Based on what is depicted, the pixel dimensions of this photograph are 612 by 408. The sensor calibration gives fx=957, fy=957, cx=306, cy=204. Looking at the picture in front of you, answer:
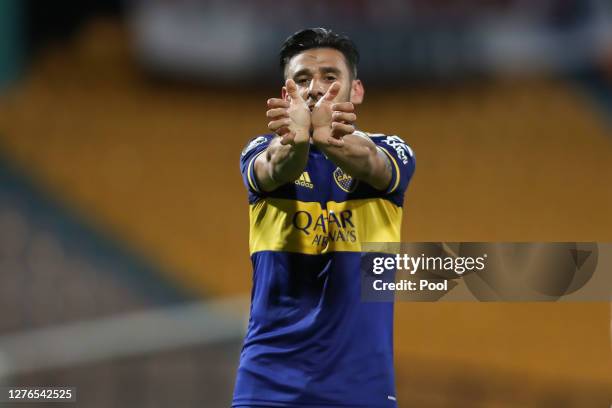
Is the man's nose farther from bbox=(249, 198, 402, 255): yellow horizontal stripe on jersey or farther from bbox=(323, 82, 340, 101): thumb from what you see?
bbox=(249, 198, 402, 255): yellow horizontal stripe on jersey

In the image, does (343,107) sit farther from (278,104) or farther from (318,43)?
(318,43)

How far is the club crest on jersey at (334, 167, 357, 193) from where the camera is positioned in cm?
310

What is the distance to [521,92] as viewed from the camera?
34.0 feet

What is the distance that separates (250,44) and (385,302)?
299 inches

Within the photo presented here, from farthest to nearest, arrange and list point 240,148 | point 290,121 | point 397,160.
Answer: point 240,148 < point 397,160 < point 290,121

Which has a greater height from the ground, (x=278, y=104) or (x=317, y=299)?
(x=278, y=104)

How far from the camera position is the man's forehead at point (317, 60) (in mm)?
3182

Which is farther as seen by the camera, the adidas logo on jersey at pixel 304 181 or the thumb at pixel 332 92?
the adidas logo on jersey at pixel 304 181

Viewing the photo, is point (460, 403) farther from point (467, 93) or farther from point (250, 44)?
point (250, 44)

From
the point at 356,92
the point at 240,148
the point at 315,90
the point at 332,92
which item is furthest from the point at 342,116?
the point at 240,148

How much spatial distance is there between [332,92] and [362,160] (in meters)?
0.23

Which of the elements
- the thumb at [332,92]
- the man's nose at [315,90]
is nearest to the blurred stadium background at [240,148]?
the man's nose at [315,90]

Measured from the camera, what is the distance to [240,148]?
10.1 m

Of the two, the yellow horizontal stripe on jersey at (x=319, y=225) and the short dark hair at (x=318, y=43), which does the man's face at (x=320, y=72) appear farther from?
the yellow horizontal stripe on jersey at (x=319, y=225)
